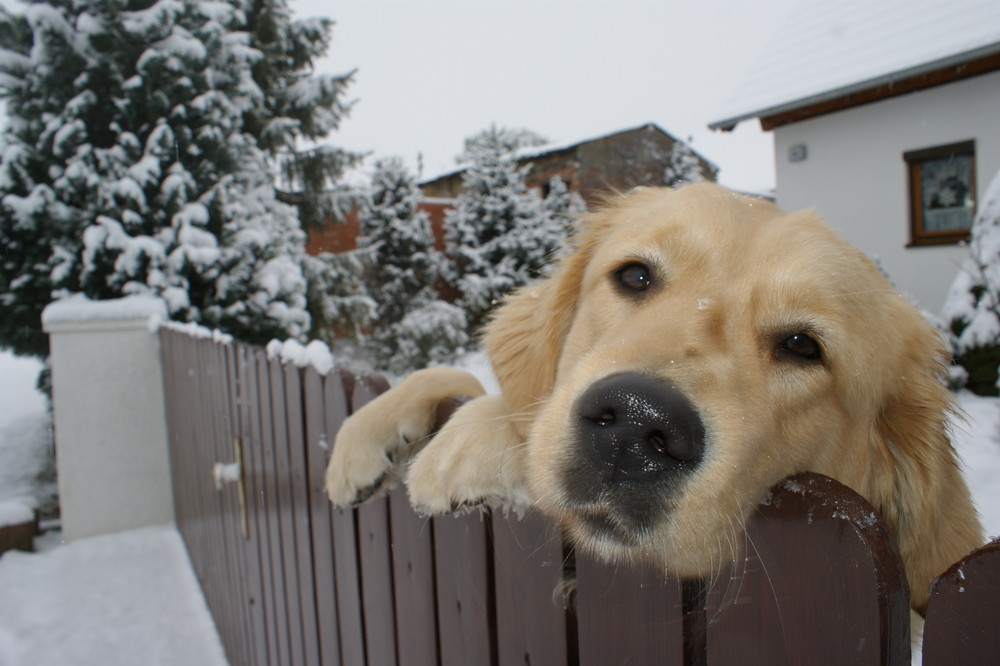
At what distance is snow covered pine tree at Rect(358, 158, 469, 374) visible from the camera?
53.9ft

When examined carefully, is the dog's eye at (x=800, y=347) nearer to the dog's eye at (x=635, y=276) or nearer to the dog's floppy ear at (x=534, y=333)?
the dog's eye at (x=635, y=276)

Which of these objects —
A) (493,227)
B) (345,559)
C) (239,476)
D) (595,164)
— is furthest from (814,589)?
(595,164)

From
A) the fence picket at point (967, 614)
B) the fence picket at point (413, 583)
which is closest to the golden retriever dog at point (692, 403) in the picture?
the fence picket at point (413, 583)

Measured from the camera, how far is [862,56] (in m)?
10.3

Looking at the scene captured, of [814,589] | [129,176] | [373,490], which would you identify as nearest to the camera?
[814,589]

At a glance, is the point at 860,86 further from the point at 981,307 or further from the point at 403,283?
the point at 403,283

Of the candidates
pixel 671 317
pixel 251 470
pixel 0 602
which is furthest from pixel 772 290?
pixel 0 602

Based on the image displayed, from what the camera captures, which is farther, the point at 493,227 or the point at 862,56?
the point at 493,227

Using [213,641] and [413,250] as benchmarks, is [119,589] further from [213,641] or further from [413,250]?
[413,250]

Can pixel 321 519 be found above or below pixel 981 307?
below

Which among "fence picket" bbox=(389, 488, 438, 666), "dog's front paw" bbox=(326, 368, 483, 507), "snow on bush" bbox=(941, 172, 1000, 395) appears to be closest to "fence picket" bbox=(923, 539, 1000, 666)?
"fence picket" bbox=(389, 488, 438, 666)

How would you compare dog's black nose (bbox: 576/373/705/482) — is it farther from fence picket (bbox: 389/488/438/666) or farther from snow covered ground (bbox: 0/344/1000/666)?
snow covered ground (bbox: 0/344/1000/666)

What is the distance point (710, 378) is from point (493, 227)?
761 inches

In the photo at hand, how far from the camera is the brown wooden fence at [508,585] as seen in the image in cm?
76
